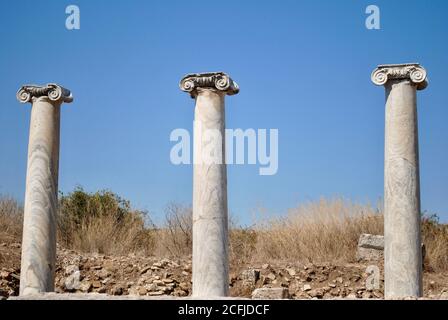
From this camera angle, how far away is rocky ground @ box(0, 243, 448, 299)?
24016 mm

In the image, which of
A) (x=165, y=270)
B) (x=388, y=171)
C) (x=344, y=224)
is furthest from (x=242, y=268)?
(x=388, y=171)

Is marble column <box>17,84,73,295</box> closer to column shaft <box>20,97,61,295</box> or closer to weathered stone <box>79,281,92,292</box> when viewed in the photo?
column shaft <box>20,97,61,295</box>

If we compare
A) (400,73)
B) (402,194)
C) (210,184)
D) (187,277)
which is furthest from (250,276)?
(400,73)

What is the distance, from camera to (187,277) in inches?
985

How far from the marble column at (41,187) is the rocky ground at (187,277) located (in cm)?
360

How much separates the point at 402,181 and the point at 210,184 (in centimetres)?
463

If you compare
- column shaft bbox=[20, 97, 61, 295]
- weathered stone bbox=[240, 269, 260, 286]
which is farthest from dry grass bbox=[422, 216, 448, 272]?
column shaft bbox=[20, 97, 61, 295]

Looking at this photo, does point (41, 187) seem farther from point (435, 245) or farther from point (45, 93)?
point (435, 245)

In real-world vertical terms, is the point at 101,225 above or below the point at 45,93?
below

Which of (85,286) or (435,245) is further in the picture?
(435,245)

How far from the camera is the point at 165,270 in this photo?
2527 cm
